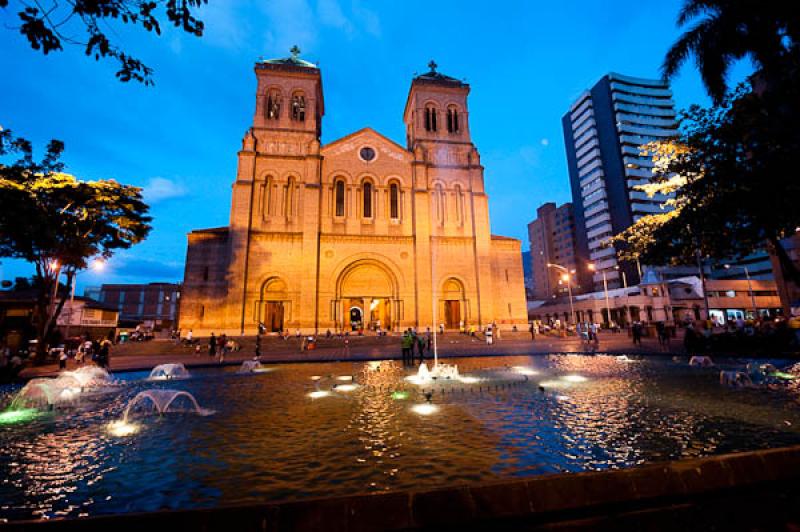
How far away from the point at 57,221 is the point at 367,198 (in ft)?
68.0

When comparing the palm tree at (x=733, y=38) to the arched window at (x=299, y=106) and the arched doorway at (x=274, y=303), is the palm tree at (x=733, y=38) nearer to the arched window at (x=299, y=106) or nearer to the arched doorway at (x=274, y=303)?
the arched doorway at (x=274, y=303)

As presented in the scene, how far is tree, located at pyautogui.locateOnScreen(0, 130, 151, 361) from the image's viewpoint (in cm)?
1467

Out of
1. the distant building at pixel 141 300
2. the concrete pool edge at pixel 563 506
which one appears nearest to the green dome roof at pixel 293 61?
the concrete pool edge at pixel 563 506

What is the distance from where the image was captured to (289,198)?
30.3 metres

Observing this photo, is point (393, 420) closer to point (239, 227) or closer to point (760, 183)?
point (760, 183)

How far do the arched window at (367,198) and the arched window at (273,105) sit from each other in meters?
10.5

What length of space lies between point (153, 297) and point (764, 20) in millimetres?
80348

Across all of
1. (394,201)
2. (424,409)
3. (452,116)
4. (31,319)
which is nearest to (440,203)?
(394,201)

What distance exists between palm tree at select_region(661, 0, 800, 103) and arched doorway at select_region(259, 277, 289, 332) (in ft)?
88.0

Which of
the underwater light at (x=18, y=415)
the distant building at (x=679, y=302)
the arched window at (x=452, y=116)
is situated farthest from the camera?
the distant building at (x=679, y=302)

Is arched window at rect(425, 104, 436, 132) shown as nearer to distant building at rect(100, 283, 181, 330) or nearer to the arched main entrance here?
the arched main entrance

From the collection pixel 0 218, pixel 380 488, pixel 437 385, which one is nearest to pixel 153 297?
pixel 0 218

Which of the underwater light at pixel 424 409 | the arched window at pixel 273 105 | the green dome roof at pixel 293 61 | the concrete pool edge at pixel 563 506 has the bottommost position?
the underwater light at pixel 424 409

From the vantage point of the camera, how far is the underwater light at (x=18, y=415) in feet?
21.2
